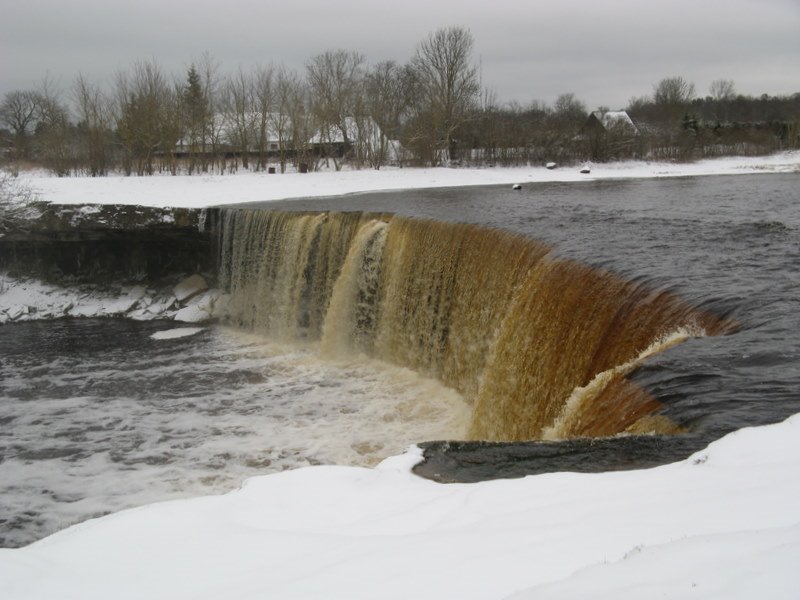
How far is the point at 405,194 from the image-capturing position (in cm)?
2286

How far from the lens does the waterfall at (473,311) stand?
6039 millimetres

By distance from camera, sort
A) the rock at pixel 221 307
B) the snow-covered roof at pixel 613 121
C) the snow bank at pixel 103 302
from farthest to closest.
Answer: the snow-covered roof at pixel 613 121
the snow bank at pixel 103 302
the rock at pixel 221 307

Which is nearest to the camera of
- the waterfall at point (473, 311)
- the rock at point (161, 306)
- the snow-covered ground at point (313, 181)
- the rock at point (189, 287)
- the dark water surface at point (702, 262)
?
the dark water surface at point (702, 262)

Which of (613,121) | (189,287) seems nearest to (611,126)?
(613,121)

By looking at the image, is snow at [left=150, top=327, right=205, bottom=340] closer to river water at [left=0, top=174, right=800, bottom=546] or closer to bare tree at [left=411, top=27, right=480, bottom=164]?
river water at [left=0, top=174, right=800, bottom=546]

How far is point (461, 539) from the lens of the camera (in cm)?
292

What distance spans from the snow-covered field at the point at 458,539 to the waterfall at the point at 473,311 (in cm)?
121

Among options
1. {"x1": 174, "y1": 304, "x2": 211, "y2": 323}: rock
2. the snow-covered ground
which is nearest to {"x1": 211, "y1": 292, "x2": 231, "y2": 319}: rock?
{"x1": 174, "y1": 304, "x2": 211, "y2": 323}: rock

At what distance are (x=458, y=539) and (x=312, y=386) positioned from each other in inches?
349

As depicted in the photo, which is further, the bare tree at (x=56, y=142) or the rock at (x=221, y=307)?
the bare tree at (x=56, y=142)

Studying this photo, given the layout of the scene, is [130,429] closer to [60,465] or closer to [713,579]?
[60,465]

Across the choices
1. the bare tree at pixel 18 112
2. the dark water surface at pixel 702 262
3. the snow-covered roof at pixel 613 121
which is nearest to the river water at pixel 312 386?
the dark water surface at pixel 702 262

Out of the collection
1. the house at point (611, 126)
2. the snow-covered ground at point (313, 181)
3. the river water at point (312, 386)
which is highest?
the house at point (611, 126)

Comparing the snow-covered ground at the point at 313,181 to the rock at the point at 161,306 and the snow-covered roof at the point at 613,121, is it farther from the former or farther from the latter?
the snow-covered roof at the point at 613,121
